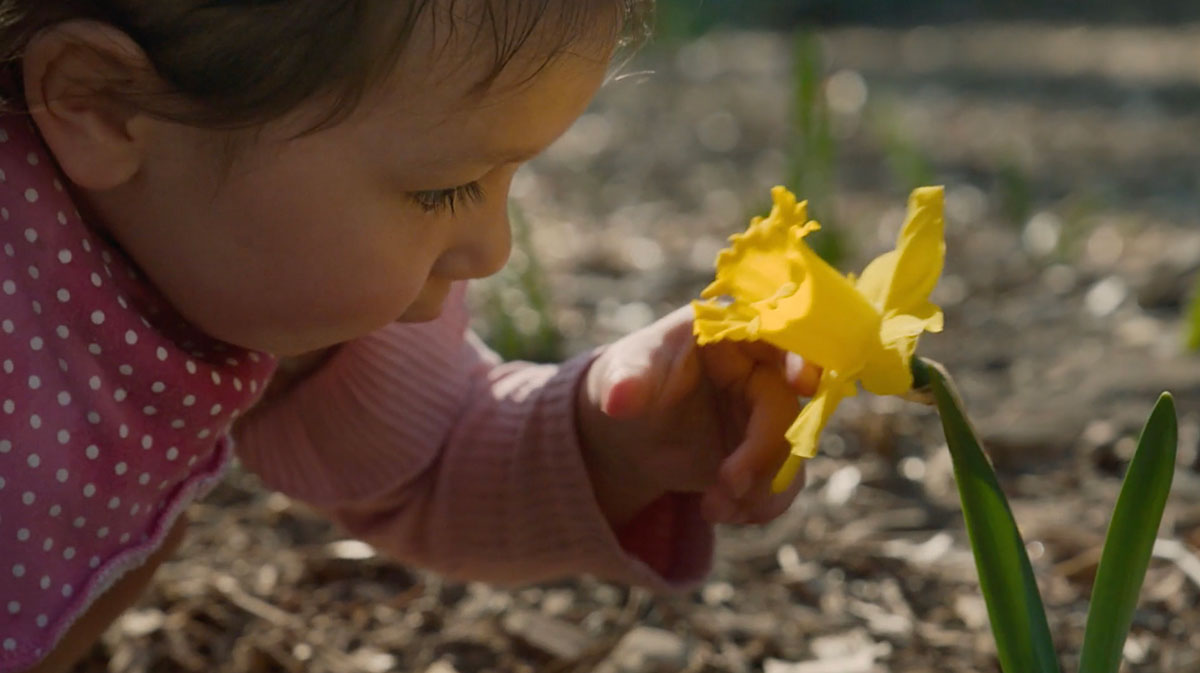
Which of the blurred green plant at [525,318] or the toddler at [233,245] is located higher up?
the toddler at [233,245]

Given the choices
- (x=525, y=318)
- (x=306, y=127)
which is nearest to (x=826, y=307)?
(x=306, y=127)

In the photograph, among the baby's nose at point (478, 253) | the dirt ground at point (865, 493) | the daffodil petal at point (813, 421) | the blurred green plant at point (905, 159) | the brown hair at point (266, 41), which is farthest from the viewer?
the blurred green plant at point (905, 159)

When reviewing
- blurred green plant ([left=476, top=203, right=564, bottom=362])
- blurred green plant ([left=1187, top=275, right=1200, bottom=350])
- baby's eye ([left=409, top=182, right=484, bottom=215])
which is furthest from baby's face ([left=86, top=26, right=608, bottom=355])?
blurred green plant ([left=1187, top=275, right=1200, bottom=350])

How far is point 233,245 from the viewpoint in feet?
4.29

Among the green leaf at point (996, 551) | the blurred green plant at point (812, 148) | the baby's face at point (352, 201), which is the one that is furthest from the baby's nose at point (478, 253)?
the blurred green plant at point (812, 148)

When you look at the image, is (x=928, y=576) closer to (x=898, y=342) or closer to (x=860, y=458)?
(x=860, y=458)

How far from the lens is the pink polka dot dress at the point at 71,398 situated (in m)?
1.32

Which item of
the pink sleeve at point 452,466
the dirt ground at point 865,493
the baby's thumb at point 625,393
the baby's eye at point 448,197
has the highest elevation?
the baby's eye at point 448,197

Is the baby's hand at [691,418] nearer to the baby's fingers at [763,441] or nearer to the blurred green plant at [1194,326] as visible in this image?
the baby's fingers at [763,441]

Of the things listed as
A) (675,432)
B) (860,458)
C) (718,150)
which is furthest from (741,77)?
(675,432)

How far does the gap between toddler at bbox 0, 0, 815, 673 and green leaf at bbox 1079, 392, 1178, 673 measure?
27cm

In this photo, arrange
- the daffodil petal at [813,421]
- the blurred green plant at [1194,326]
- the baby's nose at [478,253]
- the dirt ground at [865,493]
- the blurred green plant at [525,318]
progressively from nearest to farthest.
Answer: the daffodil petal at [813,421] → the baby's nose at [478,253] → the dirt ground at [865,493] → the blurred green plant at [1194,326] → the blurred green plant at [525,318]

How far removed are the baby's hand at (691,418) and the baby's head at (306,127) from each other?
0.54ft

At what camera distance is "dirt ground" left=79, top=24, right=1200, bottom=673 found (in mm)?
1764
